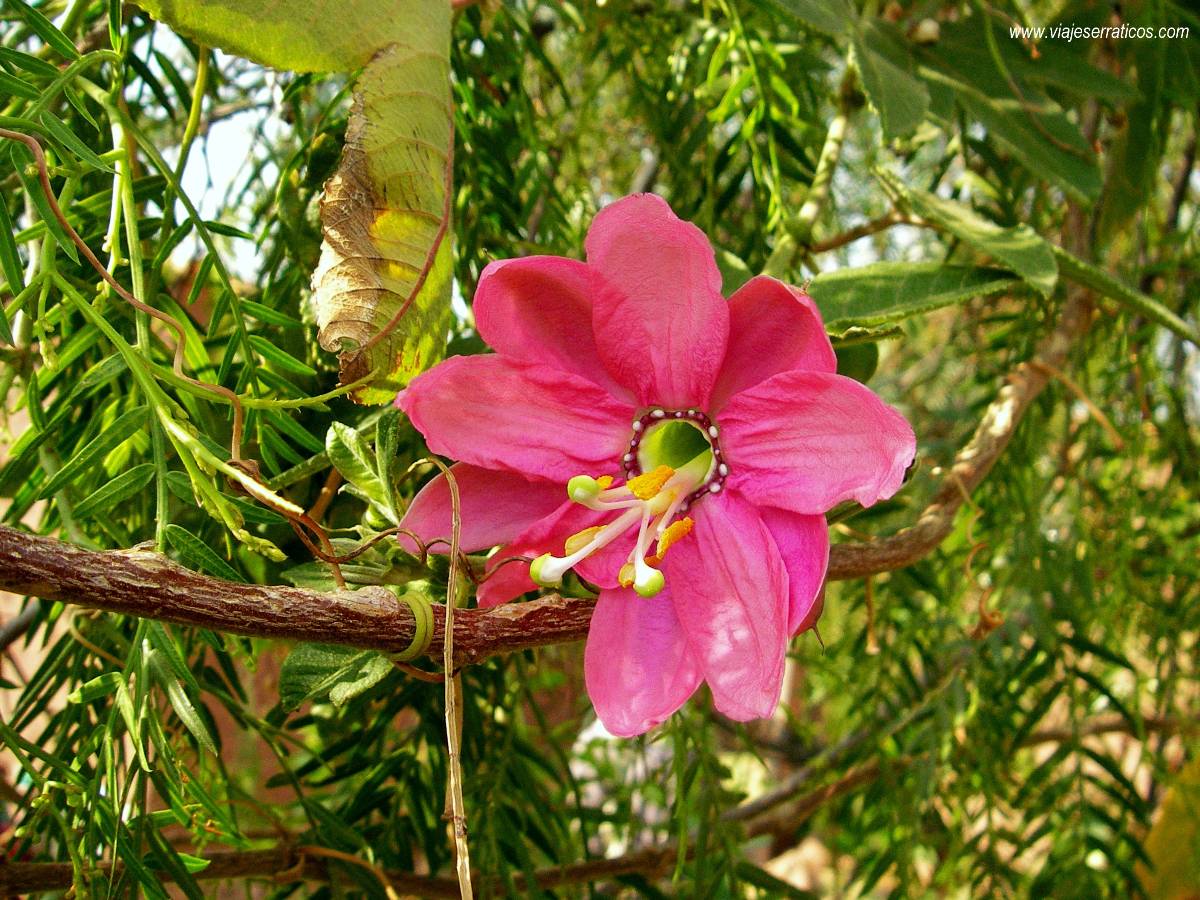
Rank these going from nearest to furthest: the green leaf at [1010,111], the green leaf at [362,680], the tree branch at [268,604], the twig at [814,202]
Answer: the tree branch at [268,604]
the green leaf at [362,680]
the twig at [814,202]
the green leaf at [1010,111]

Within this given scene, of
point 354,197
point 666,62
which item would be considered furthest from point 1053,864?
point 354,197

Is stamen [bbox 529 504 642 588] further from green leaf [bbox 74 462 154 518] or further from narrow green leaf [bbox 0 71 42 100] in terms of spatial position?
narrow green leaf [bbox 0 71 42 100]

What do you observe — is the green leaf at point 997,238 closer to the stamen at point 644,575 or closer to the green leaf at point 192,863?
the stamen at point 644,575

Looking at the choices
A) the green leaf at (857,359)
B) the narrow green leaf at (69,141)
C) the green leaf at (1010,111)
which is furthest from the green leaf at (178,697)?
the green leaf at (1010,111)

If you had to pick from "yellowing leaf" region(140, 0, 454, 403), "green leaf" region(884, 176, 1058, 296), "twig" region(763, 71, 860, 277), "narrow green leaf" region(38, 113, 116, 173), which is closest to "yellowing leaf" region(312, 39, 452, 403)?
"yellowing leaf" region(140, 0, 454, 403)

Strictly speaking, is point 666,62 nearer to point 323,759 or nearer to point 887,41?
point 887,41

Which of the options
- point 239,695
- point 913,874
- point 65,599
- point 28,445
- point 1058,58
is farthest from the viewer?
point 913,874
